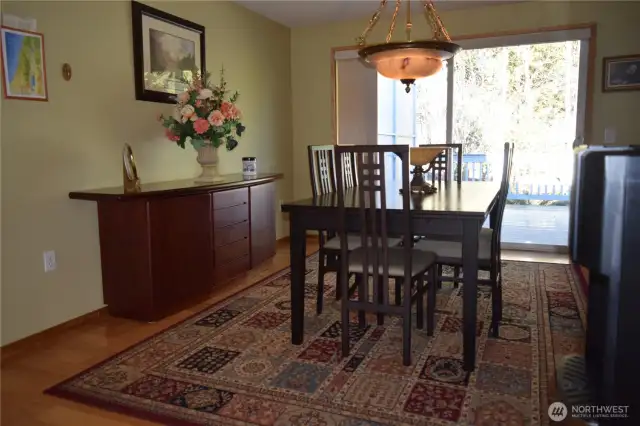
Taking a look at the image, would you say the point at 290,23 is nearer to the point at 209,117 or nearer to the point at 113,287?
the point at 209,117

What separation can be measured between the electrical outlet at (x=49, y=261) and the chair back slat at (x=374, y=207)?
1679mm

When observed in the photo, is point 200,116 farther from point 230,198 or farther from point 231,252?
point 231,252

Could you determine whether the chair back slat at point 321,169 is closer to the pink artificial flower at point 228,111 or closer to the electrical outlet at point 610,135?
the pink artificial flower at point 228,111

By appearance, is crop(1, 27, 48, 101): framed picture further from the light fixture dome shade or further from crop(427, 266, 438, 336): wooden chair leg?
crop(427, 266, 438, 336): wooden chair leg

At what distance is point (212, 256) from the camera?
338 cm

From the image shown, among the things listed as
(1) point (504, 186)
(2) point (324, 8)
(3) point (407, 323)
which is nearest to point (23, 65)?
(3) point (407, 323)

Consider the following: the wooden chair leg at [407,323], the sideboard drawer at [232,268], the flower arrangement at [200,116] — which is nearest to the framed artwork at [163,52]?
the flower arrangement at [200,116]

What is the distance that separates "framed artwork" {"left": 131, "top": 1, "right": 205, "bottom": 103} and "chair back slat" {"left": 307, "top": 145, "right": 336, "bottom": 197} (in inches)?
48.2

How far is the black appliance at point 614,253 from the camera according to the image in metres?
1.12

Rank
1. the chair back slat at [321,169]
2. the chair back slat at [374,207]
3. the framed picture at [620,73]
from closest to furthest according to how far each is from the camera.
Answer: the chair back slat at [374,207], the chair back slat at [321,169], the framed picture at [620,73]

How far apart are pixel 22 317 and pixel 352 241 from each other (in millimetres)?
1874

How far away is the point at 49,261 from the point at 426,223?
210cm

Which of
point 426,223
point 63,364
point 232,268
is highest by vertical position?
point 426,223

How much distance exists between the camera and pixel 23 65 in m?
2.51
